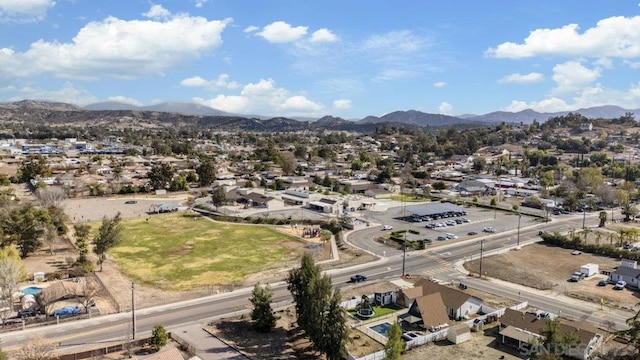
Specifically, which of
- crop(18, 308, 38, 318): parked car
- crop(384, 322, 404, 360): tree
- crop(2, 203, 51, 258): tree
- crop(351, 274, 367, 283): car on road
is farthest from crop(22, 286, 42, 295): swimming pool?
crop(384, 322, 404, 360): tree

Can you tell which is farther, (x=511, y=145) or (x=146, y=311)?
(x=511, y=145)

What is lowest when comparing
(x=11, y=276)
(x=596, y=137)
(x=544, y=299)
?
(x=544, y=299)

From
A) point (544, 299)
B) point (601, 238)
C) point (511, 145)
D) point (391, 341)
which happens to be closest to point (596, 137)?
point (511, 145)

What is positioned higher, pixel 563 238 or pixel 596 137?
pixel 596 137

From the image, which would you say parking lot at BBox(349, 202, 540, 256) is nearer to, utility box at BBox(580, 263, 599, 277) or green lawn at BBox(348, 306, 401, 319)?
green lawn at BBox(348, 306, 401, 319)

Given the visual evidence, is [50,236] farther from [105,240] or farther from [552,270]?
[552,270]

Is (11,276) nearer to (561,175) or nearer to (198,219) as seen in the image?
(198,219)
